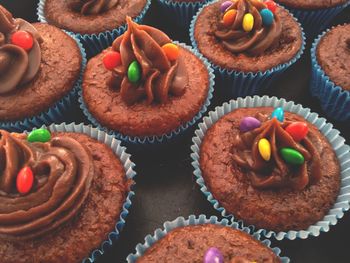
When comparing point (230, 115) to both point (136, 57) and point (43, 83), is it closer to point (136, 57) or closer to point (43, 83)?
point (136, 57)

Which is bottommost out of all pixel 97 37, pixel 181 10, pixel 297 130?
pixel 97 37

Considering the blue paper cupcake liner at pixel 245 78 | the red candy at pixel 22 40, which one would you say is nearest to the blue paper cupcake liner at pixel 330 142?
the blue paper cupcake liner at pixel 245 78

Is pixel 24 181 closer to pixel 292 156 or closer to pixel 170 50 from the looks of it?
pixel 170 50

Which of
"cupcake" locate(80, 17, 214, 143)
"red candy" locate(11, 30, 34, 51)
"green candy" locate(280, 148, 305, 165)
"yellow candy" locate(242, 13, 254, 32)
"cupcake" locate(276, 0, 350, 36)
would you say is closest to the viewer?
"green candy" locate(280, 148, 305, 165)

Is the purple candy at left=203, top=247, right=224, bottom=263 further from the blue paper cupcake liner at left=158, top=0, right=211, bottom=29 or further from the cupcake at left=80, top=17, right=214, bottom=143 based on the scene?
the blue paper cupcake liner at left=158, top=0, right=211, bottom=29

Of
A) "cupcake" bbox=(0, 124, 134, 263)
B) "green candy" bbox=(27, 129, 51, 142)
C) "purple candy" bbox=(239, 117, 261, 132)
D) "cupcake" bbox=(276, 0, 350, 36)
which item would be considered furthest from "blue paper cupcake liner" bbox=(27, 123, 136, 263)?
"cupcake" bbox=(276, 0, 350, 36)

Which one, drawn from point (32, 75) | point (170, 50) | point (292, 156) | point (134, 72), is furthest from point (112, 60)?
point (292, 156)
